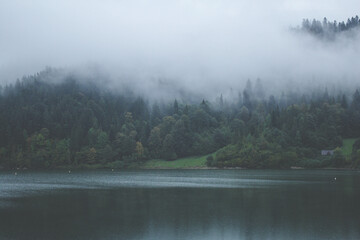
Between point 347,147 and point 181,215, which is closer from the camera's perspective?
point 181,215

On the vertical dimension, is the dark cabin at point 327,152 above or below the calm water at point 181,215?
above

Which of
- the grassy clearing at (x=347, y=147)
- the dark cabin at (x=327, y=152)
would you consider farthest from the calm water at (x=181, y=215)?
the dark cabin at (x=327, y=152)

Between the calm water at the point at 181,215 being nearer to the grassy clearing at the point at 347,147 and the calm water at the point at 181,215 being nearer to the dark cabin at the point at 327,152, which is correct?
the grassy clearing at the point at 347,147

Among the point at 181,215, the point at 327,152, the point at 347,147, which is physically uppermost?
the point at 347,147

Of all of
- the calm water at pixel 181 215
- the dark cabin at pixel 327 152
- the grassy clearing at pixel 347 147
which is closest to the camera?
the calm water at pixel 181 215

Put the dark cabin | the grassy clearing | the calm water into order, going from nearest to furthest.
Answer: the calm water < the grassy clearing < the dark cabin

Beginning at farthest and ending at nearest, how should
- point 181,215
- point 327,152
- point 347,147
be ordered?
point 347,147, point 327,152, point 181,215

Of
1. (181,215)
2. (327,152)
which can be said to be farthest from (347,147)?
(181,215)

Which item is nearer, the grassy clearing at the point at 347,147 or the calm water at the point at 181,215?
the calm water at the point at 181,215

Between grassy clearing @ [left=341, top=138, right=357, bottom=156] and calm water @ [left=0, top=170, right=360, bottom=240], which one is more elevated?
grassy clearing @ [left=341, top=138, right=357, bottom=156]

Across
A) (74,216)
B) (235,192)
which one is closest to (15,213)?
(74,216)

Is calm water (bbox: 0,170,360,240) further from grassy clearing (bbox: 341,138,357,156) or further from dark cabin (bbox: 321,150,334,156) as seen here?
dark cabin (bbox: 321,150,334,156)

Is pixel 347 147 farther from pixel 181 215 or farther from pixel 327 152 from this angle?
pixel 181 215

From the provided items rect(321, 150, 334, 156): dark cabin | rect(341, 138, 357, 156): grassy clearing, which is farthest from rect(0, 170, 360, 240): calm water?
rect(321, 150, 334, 156): dark cabin
